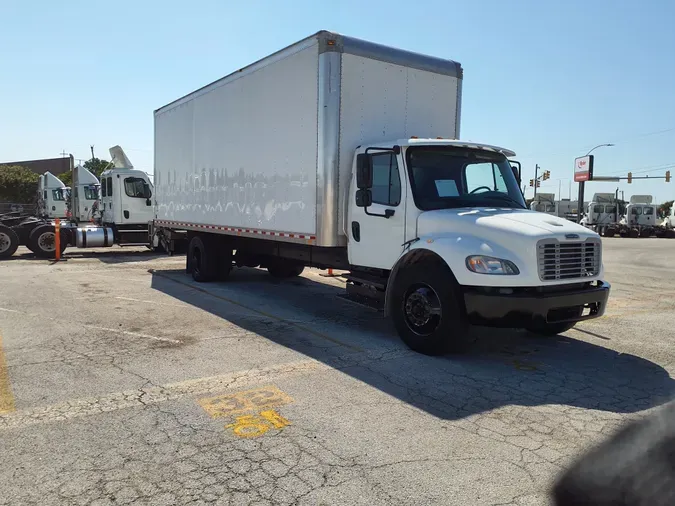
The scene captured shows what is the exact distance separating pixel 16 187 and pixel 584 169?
54135mm

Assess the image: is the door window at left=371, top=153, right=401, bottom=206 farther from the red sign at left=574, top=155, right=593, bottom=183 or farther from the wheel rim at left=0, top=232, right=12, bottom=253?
the red sign at left=574, top=155, right=593, bottom=183

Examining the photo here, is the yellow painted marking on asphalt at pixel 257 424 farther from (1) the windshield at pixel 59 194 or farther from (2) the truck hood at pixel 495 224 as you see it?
(1) the windshield at pixel 59 194

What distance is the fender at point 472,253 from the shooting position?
5520 millimetres

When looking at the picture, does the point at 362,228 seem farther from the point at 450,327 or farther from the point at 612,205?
the point at 612,205

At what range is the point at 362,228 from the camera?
7324mm

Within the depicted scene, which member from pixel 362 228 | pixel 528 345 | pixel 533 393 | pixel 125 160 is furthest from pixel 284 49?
pixel 125 160

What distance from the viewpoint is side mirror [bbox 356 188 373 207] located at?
697cm

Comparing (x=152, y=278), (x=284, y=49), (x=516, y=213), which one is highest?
(x=284, y=49)

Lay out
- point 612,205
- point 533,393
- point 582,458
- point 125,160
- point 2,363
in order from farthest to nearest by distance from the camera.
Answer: point 612,205 → point 125,160 → point 2,363 → point 533,393 → point 582,458

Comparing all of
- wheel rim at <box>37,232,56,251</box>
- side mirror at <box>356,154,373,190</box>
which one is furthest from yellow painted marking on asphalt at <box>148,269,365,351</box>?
wheel rim at <box>37,232,56,251</box>

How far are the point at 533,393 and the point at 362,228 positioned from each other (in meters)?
3.26

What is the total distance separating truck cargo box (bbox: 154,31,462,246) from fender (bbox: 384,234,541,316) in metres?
2.05

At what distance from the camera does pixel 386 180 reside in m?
7.04

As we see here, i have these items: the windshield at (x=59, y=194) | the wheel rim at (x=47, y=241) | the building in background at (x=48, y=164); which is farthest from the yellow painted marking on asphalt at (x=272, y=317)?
the building in background at (x=48, y=164)
